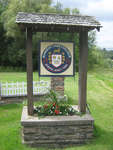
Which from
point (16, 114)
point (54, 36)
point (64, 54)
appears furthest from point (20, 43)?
point (64, 54)

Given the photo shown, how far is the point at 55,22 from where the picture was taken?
4.33m

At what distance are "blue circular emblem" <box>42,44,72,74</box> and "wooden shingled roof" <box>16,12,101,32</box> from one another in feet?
1.91

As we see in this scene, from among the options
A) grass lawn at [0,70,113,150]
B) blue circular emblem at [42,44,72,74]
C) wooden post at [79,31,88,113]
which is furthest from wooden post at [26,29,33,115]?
wooden post at [79,31,88,113]

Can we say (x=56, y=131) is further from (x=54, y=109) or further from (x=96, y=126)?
(x=96, y=126)

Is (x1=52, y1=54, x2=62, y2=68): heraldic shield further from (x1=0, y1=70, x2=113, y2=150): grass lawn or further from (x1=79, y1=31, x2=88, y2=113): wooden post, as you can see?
(x1=0, y1=70, x2=113, y2=150): grass lawn

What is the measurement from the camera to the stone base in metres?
4.43

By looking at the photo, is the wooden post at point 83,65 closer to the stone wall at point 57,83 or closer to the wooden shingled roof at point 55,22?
the wooden shingled roof at point 55,22

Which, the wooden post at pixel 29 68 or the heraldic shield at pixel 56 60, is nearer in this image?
the wooden post at pixel 29 68

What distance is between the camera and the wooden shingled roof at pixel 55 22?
4278mm

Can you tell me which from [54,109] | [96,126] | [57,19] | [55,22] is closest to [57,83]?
[96,126]

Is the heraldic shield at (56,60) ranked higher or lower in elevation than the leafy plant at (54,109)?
higher

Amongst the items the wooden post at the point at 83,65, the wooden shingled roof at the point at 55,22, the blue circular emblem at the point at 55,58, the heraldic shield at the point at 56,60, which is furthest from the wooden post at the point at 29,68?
the wooden post at the point at 83,65

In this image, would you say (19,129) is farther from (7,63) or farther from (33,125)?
(7,63)

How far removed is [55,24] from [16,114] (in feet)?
13.8
